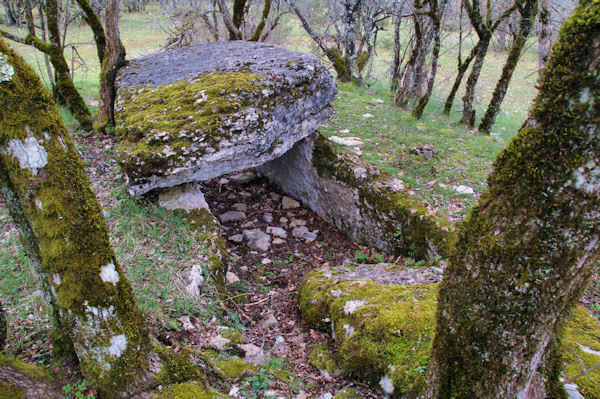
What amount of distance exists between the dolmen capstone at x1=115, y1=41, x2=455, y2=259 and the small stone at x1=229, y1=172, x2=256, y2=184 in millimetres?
652

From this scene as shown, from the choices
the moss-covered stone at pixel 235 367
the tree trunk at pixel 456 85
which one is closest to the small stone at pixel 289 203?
the moss-covered stone at pixel 235 367

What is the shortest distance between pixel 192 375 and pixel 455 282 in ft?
6.04

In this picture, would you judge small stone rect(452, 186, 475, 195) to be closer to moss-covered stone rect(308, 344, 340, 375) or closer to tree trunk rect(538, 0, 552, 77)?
tree trunk rect(538, 0, 552, 77)

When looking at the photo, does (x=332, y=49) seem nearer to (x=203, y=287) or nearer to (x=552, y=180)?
(x=203, y=287)

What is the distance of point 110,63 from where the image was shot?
611 cm

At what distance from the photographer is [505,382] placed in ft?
5.84

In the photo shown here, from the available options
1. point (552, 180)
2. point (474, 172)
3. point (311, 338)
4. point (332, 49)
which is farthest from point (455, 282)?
point (332, 49)

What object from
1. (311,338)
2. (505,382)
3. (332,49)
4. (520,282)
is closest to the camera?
(520,282)

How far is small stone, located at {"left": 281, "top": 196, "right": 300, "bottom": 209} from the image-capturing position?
6.73 meters

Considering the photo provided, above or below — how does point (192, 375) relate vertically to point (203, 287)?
above

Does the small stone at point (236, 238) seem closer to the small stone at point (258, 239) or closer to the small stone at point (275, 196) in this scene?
the small stone at point (258, 239)

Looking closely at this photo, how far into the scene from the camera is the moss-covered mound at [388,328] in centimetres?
254

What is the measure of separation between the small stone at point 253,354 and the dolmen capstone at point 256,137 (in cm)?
223

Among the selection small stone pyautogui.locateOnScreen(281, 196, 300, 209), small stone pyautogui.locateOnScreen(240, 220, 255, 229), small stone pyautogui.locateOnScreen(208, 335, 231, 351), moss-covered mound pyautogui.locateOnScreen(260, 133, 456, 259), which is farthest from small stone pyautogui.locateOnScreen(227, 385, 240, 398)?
small stone pyautogui.locateOnScreen(281, 196, 300, 209)
